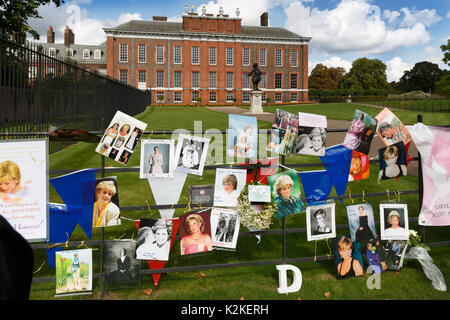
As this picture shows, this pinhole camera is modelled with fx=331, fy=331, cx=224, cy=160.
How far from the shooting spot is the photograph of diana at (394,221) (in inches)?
142

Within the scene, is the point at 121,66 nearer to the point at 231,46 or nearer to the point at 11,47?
the point at 231,46

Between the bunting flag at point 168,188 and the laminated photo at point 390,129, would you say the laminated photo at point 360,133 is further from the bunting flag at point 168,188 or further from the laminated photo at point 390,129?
the bunting flag at point 168,188

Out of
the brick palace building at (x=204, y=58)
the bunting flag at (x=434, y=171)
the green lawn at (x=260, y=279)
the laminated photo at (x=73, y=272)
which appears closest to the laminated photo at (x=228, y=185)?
the green lawn at (x=260, y=279)

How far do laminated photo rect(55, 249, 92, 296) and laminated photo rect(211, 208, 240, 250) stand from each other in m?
1.18

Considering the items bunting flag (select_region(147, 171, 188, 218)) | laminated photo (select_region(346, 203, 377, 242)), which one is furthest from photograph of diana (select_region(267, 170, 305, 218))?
bunting flag (select_region(147, 171, 188, 218))

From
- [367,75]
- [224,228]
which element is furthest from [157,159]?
[367,75]

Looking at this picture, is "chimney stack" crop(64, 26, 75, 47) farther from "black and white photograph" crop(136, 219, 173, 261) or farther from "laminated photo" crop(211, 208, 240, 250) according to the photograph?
"laminated photo" crop(211, 208, 240, 250)

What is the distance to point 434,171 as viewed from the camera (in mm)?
3641

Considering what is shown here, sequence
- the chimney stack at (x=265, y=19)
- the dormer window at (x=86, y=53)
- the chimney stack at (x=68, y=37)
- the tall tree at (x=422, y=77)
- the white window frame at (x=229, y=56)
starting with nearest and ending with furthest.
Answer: the white window frame at (x=229, y=56), the chimney stack at (x=265, y=19), the dormer window at (x=86, y=53), the chimney stack at (x=68, y=37), the tall tree at (x=422, y=77)

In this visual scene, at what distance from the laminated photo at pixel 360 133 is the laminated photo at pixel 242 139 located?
3.30ft

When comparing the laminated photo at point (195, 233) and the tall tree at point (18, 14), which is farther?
the tall tree at point (18, 14)

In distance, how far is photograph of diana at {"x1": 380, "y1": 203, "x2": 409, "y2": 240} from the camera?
3596 millimetres

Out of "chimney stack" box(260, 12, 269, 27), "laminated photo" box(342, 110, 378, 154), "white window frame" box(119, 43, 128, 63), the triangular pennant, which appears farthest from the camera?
"chimney stack" box(260, 12, 269, 27)
